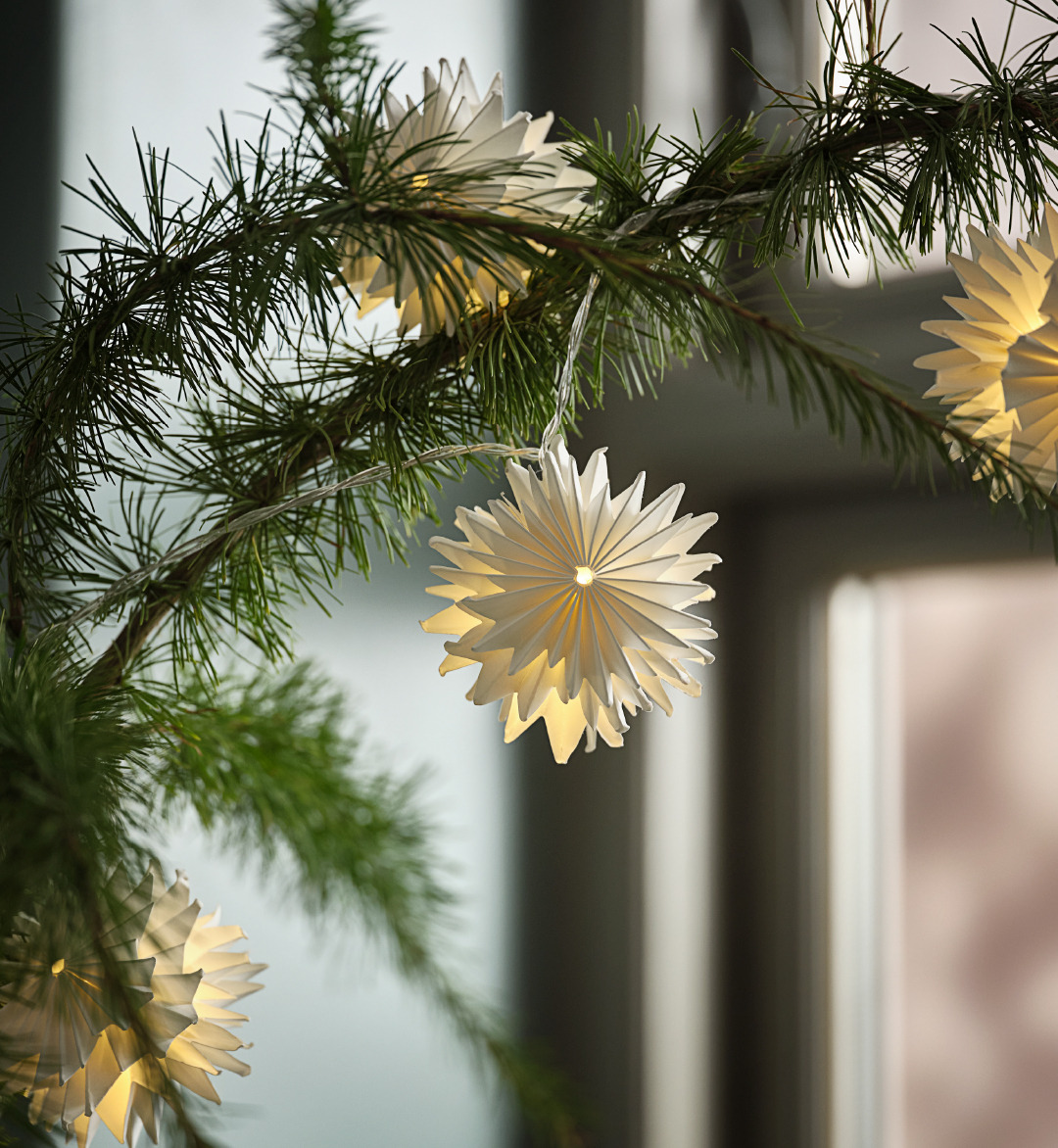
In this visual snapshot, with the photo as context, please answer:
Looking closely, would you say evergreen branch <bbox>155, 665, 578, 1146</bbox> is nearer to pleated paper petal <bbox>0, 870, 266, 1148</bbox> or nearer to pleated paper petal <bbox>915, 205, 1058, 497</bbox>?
pleated paper petal <bbox>0, 870, 266, 1148</bbox>

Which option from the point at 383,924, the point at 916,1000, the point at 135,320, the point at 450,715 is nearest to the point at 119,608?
the point at 135,320

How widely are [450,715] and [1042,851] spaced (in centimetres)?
48

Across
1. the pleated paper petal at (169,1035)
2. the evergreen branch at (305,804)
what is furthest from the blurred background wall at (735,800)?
the pleated paper petal at (169,1035)

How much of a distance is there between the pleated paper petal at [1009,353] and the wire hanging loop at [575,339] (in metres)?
0.07

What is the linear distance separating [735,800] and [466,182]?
78 cm

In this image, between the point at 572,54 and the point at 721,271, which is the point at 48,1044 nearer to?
the point at 721,271

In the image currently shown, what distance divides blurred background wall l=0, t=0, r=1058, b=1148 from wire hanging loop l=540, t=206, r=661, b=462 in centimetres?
55

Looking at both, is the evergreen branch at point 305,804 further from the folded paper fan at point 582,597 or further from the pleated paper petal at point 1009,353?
the pleated paper petal at point 1009,353

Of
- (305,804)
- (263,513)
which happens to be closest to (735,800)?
(305,804)

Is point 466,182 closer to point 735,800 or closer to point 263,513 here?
point 263,513

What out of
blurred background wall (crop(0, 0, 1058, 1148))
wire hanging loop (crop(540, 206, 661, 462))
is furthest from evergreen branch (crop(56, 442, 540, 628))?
blurred background wall (crop(0, 0, 1058, 1148))

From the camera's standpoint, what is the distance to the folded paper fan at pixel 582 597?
220mm

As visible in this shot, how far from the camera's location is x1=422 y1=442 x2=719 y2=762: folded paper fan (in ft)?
0.72

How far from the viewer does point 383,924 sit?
52 cm
